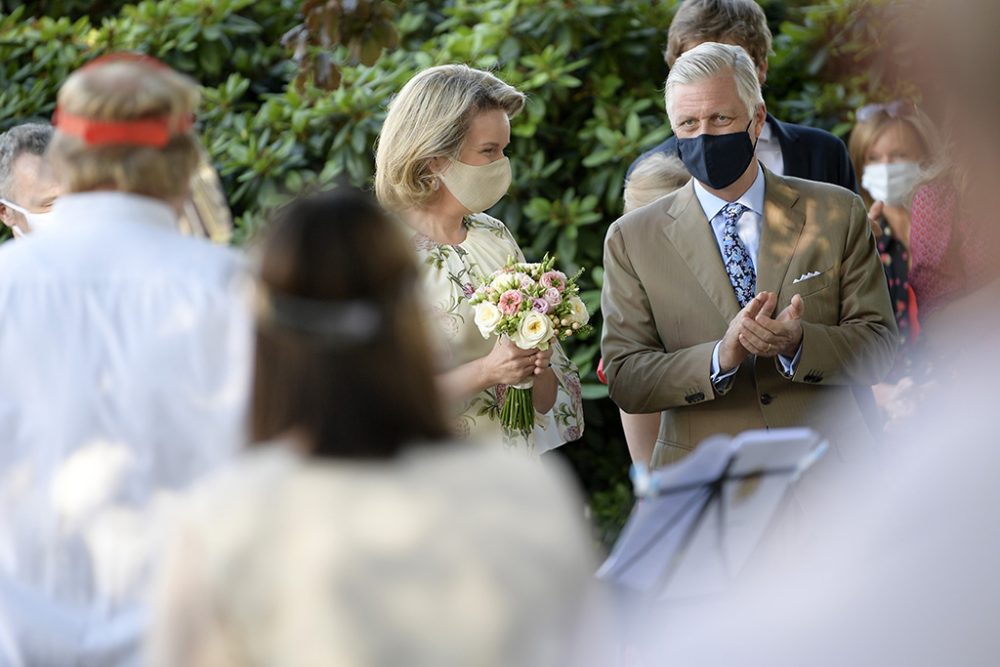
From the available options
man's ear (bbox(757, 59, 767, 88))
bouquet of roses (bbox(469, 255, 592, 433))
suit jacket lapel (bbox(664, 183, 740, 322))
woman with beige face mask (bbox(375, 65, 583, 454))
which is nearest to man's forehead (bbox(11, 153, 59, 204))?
woman with beige face mask (bbox(375, 65, 583, 454))

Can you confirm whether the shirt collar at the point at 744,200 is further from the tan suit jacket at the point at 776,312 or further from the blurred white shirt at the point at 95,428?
the blurred white shirt at the point at 95,428

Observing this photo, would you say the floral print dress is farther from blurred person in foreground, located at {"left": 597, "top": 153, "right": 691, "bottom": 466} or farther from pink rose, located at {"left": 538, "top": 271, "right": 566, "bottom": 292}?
blurred person in foreground, located at {"left": 597, "top": 153, "right": 691, "bottom": 466}

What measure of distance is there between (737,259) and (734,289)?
0.11 metres

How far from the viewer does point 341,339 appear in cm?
221

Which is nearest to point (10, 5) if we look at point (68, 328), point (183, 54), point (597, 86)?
point (183, 54)

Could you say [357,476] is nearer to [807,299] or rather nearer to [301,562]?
[301,562]

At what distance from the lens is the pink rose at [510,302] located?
14.1 ft

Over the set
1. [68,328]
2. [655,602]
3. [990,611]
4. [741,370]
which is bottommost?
[741,370]

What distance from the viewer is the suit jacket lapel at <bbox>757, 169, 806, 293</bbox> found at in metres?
4.52

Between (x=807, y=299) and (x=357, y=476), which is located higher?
(x=357, y=476)

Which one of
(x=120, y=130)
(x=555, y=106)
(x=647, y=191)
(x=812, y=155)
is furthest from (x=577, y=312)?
(x=555, y=106)

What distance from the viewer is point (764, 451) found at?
2799mm

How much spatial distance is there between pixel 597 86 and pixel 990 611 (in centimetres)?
607

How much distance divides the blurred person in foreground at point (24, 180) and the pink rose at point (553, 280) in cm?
190
